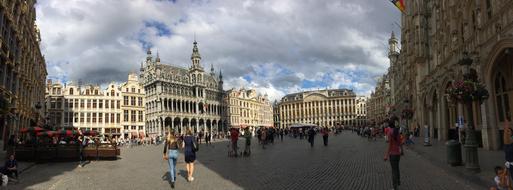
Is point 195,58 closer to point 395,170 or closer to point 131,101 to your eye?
point 131,101

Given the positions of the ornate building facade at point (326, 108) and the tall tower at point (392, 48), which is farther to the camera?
the ornate building facade at point (326, 108)

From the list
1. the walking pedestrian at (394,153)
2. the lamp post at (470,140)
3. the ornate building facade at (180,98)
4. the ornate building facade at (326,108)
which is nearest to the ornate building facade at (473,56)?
the lamp post at (470,140)

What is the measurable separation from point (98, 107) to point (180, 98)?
19887 mm

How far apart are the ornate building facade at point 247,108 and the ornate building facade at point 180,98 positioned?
6960 millimetres

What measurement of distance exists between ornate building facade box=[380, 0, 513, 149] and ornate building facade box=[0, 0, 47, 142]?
87.9 feet

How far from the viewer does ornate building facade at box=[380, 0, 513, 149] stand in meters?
17.8

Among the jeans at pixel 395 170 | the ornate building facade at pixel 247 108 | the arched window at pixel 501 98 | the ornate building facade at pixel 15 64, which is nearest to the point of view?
the jeans at pixel 395 170

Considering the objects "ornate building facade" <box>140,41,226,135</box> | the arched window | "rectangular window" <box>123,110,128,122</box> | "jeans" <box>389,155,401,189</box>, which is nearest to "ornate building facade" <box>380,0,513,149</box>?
the arched window

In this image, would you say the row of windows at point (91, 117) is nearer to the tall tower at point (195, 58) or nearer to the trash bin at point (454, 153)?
the tall tower at point (195, 58)

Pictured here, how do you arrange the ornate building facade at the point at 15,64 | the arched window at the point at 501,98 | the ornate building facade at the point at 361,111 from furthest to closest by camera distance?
the ornate building facade at the point at 361,111
the ornate building facade at the point at 15,64
the arched window at the point at 501,98

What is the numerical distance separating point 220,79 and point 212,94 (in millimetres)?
8191

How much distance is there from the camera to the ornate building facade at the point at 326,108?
180 metres

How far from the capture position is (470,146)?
12547mm

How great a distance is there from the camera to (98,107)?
253 feet
